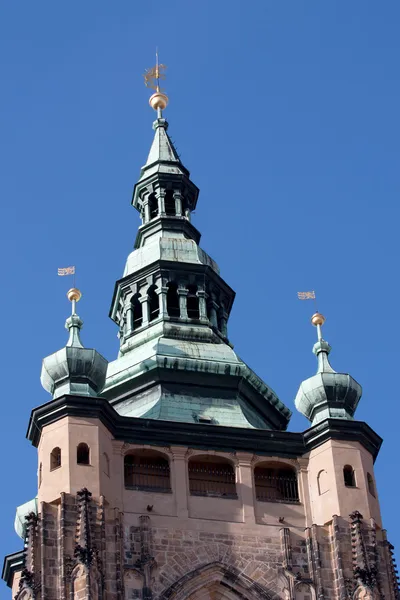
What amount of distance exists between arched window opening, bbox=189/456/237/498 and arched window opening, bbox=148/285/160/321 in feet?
19.0

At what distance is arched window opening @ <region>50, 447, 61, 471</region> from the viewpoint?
47.4 m

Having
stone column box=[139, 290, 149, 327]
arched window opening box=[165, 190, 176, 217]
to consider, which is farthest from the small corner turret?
arched window opening box=[165, 190, 176, 217]

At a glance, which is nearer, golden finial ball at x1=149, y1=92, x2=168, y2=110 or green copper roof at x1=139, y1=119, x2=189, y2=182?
green copper roof at x1=139, y1=119, x2=189, y2=182

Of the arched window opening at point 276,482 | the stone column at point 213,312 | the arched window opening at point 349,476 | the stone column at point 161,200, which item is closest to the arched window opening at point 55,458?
the arched window opening at point 276,482

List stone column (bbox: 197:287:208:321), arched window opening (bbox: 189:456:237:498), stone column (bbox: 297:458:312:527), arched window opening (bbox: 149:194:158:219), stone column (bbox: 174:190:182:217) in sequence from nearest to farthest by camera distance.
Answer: stone column (bbox: 297:458:312:527), arched window opening (bbox: 189:456:237:498), stone column (bbox: 197:287:208:321), stone column (bbox: 174:190:182:217), arched window opening (bbox: 149:194:158:219)

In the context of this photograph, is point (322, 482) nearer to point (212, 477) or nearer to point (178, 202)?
point (212, 477)

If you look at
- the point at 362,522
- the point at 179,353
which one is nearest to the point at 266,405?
the point at 179,353

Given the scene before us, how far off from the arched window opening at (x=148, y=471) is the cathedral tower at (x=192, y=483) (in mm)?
28

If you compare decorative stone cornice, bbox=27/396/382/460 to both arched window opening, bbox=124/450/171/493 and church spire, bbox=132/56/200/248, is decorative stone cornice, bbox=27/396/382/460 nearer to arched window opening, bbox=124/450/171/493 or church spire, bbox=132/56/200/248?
arched window opening, bbox=124/450/171/493

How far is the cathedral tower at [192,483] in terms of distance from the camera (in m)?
46.4

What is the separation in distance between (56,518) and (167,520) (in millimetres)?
2459

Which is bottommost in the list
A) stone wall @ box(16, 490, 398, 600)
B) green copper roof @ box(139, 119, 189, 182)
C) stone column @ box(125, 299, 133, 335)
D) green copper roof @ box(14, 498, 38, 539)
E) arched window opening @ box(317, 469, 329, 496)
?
stone wall @ box(16, 490, 398, 600)

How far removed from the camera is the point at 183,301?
177ft

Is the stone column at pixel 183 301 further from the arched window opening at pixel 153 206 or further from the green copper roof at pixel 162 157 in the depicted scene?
the green copper roof at pixel 162 157
